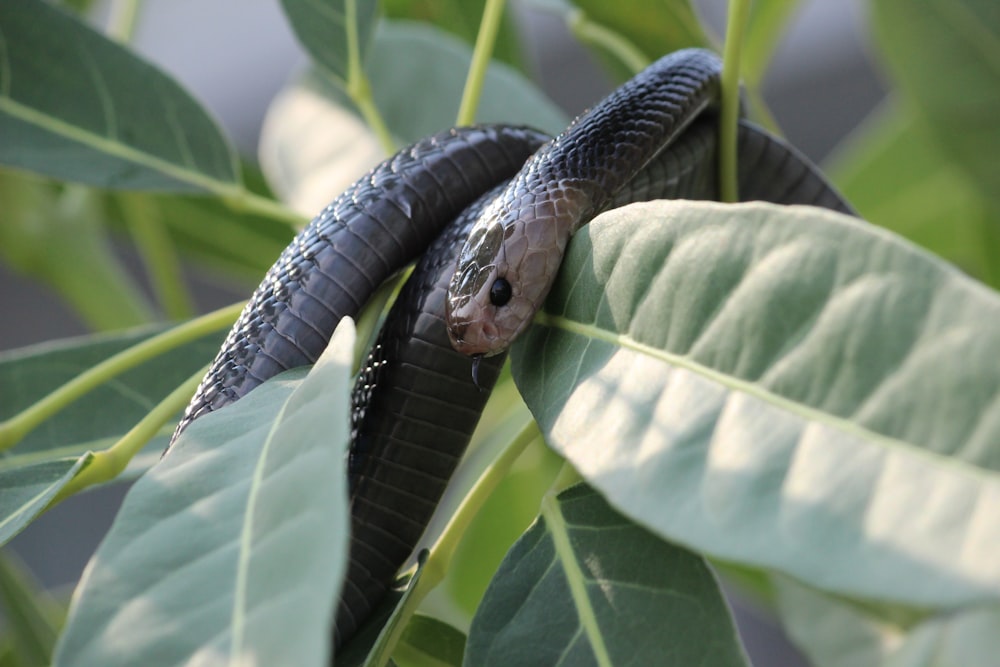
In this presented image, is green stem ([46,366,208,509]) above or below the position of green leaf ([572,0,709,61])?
below

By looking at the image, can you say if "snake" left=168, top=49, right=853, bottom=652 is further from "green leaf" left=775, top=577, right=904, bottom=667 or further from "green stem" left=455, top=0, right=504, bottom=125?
"green leaf" left=775, top=577, right=904, bottom=667

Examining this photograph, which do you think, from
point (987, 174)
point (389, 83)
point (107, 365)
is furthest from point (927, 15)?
point (107, 365)

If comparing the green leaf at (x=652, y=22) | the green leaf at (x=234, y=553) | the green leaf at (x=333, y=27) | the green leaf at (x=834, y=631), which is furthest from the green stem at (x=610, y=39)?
the green leaf at (x=234, y=553)

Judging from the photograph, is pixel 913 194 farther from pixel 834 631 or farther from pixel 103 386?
pixel 103 386

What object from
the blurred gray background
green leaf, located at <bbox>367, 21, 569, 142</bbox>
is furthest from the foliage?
the blurred gray background

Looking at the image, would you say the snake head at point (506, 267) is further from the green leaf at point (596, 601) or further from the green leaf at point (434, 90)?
the green leaf at point (434, 90)
